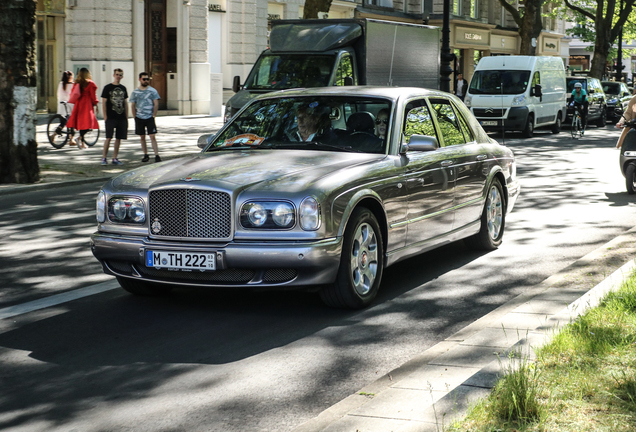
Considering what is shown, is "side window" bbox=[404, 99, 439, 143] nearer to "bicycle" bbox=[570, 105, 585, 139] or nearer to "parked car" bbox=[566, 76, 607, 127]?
"bicycle" bbox=[570, 105, 585, 139]

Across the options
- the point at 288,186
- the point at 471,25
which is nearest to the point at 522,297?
the point at 288,186

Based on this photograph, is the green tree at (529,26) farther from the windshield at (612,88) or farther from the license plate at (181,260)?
the license plate at (181,260)

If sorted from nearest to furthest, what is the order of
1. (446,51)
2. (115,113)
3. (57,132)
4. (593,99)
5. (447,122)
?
(447,122) < (115,113) < (57,132) < (446,51) < (593,99)

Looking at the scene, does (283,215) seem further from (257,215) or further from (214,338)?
(214,338)

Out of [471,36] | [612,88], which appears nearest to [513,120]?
[612,88]

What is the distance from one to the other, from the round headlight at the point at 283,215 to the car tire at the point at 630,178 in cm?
913


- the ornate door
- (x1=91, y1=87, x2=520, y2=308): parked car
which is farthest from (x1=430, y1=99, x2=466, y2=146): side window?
the ornate door

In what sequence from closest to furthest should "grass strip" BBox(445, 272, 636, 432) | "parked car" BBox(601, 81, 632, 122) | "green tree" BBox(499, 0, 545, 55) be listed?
"grass strip" BBox(445, 272, 636, 432) < "parked car" BBox(601, 81, 632, 122) < "green tree" BBox(499, 0, 545, 55)

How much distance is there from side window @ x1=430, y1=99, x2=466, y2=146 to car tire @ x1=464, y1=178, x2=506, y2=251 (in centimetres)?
68

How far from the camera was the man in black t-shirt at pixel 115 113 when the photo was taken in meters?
17.9

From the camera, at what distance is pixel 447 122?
27.6 ft

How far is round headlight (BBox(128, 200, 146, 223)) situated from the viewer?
6.42m

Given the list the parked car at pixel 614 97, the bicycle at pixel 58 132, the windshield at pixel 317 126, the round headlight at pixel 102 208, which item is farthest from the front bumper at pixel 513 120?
→ the round headlight at pixel 102 208

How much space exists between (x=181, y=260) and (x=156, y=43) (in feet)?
91.9
